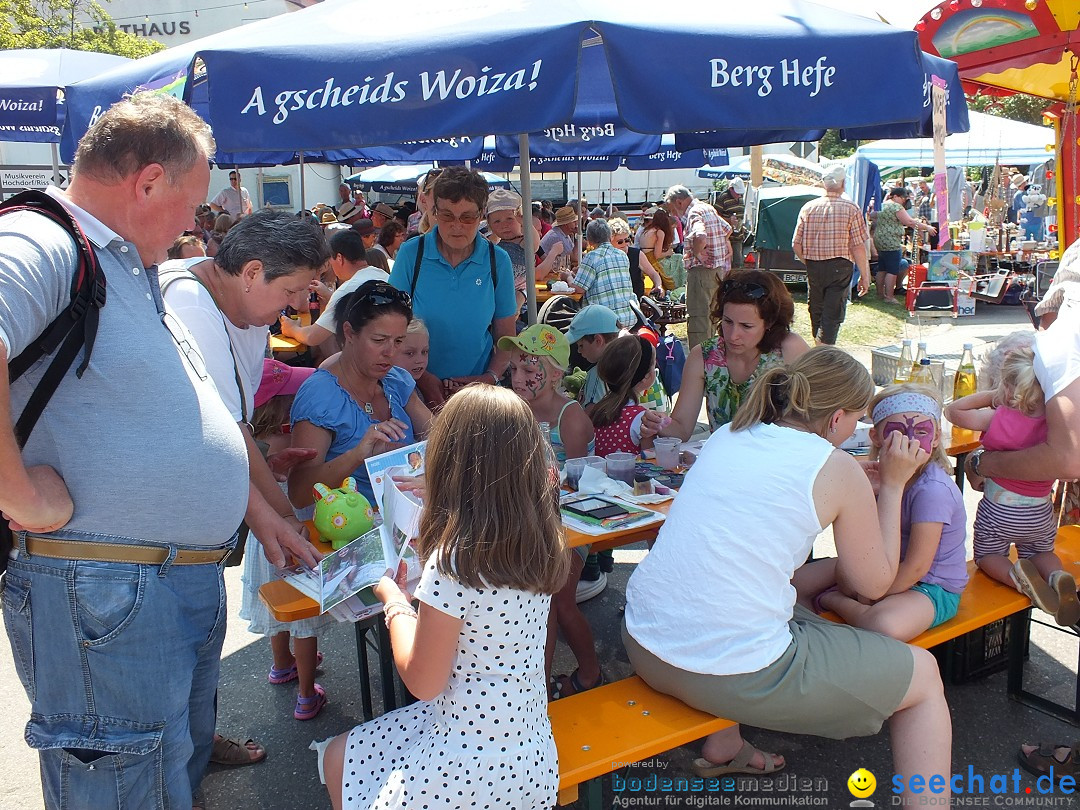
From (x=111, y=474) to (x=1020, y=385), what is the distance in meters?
2.93

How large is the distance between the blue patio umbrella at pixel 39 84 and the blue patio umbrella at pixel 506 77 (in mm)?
4460

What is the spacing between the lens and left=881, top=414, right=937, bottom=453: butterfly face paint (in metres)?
2.58

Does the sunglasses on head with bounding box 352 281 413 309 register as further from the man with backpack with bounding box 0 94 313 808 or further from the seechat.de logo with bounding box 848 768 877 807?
the seechat.de logo with bounding box 848 768 877 807

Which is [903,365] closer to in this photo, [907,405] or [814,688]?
[907,405]

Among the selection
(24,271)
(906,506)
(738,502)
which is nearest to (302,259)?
(24,271)

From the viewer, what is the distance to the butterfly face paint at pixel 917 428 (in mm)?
2583

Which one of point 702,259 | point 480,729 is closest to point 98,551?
point 480,729

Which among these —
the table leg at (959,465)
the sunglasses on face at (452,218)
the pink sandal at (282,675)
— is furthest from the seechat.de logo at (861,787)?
the sunglasses on face at (452,218)

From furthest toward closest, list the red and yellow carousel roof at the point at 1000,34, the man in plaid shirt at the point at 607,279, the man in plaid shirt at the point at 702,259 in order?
the man in plaid shirt at the point at 702,259, the man in plaid shirt at the point at 607,279, the red and yellow carousel roof at the point at 1000,34

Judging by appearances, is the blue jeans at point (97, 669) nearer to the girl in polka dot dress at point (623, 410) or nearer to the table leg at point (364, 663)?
the table leg at point (364, 663)

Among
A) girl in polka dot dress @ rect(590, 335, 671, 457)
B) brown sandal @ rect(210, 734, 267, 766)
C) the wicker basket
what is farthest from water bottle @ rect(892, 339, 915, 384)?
brown sandal @ rect(210, 734, 267, 766)

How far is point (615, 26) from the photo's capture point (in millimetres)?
2594

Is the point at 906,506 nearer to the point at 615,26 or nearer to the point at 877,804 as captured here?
the point at 877,804

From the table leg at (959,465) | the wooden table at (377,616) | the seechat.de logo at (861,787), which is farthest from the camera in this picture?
the table leg at (959,465)
